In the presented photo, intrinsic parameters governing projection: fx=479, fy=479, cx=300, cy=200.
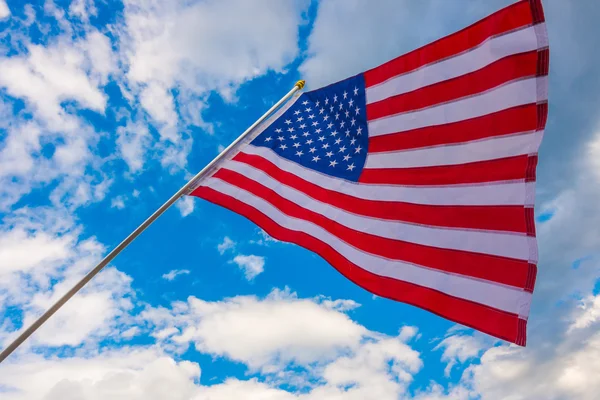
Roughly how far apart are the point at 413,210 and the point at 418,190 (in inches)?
17.4

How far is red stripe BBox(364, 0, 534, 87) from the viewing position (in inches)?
340

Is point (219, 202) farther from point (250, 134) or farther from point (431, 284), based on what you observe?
point (431, 284)

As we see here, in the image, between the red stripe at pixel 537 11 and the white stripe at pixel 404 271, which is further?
the white stripe at pixel 404 271

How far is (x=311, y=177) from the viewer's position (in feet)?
38.8

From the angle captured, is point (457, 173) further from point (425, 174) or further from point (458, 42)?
point (458, 42)

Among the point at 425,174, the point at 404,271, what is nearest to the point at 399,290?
the point at 404,271

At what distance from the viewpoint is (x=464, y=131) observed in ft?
31.6

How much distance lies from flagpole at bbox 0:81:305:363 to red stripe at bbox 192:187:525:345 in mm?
1152

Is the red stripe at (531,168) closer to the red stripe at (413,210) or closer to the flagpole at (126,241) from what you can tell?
the red stripe at (413,210)

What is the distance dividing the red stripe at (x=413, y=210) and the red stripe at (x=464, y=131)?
1332 mm

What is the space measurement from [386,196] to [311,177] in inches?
80.9

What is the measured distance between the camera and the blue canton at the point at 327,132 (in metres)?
11.5

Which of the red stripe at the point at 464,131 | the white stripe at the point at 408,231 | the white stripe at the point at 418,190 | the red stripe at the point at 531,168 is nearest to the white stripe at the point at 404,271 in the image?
the white stripe at the point at 408,231

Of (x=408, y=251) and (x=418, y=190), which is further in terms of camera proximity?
(x=418, y=190)
